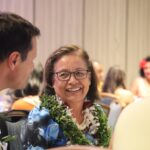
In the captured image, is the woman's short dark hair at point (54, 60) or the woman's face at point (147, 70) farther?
the woman's face at point (147, 70)

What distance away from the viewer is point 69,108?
161cm

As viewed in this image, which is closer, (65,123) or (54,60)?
(65,123)

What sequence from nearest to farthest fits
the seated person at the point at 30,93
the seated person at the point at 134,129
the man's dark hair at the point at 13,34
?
the seated person at the point at 134,129
the man's dark hair at the point at 13,34
the seated person at the point at 30,93

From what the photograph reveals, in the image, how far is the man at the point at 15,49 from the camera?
120 centimetres

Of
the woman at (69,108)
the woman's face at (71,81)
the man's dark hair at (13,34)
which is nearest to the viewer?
the man's dark hair at (13,34)

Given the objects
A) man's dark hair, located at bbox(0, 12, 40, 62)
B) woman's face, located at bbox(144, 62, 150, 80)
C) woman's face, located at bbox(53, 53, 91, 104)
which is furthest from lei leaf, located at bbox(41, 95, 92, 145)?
woman's face, located at bbox(144, 62, 150, 80)

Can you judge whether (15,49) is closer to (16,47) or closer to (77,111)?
(16,47)

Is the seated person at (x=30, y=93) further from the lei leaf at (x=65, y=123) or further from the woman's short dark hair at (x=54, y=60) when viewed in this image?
the lei leaf at (x=65, y=123)

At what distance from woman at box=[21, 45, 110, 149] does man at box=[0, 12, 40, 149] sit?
7.6 inches

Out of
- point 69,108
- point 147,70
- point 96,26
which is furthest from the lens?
point 96,26

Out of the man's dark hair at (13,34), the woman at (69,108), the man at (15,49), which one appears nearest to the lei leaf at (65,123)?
the woman at (69,108)

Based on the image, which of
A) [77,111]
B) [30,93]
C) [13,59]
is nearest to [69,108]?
[77,111]

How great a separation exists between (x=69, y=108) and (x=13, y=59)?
437 millimetres

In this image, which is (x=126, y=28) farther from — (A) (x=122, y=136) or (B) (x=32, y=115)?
(A) (x=122, y=136)
